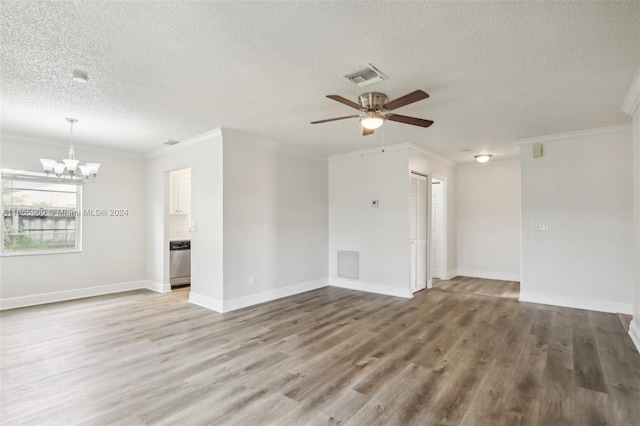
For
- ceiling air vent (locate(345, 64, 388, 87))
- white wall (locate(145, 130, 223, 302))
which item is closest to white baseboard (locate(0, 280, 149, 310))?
white wall (locate(145, 130, 223, 302))

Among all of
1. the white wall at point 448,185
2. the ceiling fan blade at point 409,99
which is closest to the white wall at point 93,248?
the ceiling fan blade at point 409,99

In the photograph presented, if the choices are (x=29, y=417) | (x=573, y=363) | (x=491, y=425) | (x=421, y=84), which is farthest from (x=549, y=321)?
(x=29, y=417)

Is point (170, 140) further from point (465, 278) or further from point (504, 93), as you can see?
point (465, 278)

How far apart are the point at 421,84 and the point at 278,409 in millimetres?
2956

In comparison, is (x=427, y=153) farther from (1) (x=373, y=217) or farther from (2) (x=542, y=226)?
(2) (x=542, y=226)

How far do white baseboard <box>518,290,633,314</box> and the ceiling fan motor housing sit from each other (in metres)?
3.98

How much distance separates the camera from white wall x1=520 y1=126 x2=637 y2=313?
434cm

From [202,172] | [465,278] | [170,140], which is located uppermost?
[170,140]

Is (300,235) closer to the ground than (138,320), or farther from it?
farther from it

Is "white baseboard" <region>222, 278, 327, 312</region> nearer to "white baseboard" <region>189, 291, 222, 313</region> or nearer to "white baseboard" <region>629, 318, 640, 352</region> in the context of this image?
"white baseboard" <region>189, 291, 222, 313</region>

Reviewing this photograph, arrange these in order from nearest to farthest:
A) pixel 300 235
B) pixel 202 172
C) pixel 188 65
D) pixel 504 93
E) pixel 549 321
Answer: pixel 188 65 → pixel 504 93 → pixel 549 321 → pixel 202 172 → pixel 300 235

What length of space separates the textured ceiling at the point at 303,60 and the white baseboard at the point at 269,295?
2545 mm

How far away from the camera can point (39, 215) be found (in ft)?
16.7

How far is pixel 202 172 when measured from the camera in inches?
191
